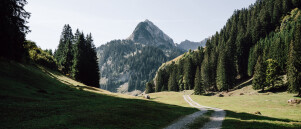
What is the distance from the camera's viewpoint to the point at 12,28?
74.1 ft

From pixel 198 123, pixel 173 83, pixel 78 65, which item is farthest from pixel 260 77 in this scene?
pixel 78 65

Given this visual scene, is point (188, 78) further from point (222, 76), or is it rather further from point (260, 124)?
point (260, 124)

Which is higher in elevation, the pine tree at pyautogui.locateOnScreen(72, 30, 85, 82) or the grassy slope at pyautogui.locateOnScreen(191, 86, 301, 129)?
the pine tree at pyautogui.locateOnScreen(72, 30, 85, 82)

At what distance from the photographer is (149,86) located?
14550 centimetres

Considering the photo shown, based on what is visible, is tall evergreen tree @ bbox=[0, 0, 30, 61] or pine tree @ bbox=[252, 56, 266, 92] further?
pine tree @ bbox=[252, 56, 266, 92]

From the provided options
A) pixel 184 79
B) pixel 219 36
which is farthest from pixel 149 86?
pixel 219 36

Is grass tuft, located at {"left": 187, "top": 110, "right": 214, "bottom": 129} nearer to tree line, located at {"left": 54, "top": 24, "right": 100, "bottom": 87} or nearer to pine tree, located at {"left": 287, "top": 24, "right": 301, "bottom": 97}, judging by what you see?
pine tree, located at {"left": 287, "top": 24, "right": 301, "bottom": 97}

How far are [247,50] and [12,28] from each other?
122 meters

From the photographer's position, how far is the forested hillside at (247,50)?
3211 inches

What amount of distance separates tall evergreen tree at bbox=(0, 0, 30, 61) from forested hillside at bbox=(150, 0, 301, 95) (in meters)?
79.6

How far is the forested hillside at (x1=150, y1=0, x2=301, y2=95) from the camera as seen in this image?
81556 millimetres

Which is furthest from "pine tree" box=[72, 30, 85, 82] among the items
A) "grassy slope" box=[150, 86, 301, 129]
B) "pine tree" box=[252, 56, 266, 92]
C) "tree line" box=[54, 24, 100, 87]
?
"pine tree" box=[252, 56, 266, 92]

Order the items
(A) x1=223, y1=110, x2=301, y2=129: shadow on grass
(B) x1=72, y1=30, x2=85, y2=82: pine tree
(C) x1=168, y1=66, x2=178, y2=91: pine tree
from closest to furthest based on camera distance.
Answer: (A) x1=223, y1=110, x2=301, y2=129: shadow on grass
(B) x1=72, y1=30, x2=85, y2=82: pine tree
(C) x1=168, y1=66, x2=178, y2=91: pine tree

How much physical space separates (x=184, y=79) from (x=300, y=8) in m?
98.5
